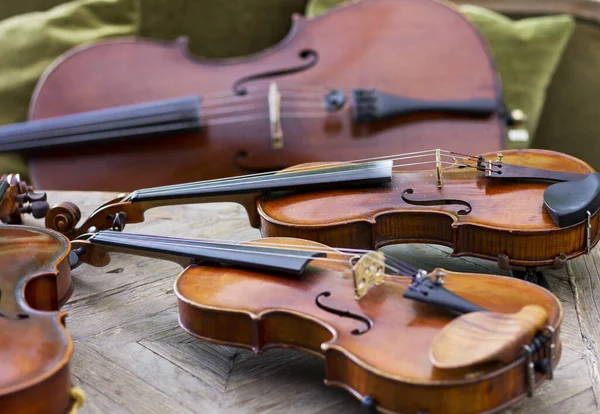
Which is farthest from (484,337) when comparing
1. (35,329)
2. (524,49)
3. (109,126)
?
(524,49)

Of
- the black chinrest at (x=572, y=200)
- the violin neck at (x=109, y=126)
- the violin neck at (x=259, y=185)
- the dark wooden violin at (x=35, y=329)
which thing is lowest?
the dark wooden violin at (x=35, y=329)

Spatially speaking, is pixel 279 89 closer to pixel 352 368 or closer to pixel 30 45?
pixel 30 45

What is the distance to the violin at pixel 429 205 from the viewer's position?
0.98 metres

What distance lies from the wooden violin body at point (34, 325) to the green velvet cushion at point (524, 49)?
1.29 meters

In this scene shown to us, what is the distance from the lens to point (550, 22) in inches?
79.4

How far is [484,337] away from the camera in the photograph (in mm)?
679

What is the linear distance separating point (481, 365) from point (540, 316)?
84 mm

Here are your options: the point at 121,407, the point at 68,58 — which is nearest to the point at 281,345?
the point at 121,407

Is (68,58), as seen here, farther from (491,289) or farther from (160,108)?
(491,289)

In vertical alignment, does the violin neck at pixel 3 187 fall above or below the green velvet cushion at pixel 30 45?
below

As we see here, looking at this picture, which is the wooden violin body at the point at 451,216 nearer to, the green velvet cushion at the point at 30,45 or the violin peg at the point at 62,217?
the violin peg at the point at 62,217

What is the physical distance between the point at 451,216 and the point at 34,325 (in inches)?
23.2

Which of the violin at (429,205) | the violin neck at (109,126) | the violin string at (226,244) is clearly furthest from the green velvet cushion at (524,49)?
the violin string at (226,244)

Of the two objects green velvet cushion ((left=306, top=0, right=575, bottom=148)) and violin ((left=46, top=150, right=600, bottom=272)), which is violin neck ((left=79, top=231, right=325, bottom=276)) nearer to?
violin ((left=46, top=150, right=600, bottom=272))
